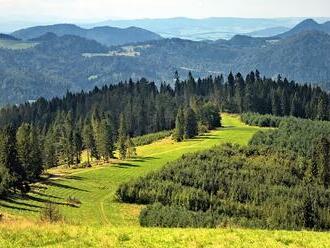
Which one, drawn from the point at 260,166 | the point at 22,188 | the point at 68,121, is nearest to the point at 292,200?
the point at 260,166

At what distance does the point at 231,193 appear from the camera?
101188 mm

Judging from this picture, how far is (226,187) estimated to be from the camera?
105m

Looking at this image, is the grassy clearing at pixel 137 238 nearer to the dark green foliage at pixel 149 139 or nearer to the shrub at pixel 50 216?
the shrub at pixel 50 216

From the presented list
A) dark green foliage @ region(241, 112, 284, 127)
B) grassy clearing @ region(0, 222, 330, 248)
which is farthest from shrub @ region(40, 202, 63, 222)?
A: dark green foliage @ region(241, 112, 284, 127)

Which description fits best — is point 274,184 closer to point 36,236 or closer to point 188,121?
point 188,121

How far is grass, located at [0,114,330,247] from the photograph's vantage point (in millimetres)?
27000

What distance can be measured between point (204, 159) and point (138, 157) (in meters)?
25.8

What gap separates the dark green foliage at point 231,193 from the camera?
80188 mm

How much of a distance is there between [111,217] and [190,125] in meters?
88.8

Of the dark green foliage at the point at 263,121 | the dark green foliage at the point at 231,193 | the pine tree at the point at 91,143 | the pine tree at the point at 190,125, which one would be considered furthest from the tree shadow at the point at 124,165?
the dark green foliage at the point at 263,121

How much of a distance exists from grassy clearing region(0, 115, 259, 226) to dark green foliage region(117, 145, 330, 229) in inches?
192

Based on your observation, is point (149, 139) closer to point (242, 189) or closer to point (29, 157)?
point (29, 157)

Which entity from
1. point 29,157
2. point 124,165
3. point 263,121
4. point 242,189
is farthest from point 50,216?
point 263,121

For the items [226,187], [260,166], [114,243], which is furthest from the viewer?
[260,166]
